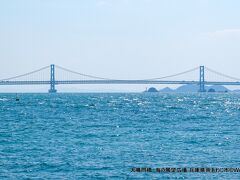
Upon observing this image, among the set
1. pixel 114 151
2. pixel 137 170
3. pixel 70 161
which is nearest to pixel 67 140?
pixel 114 151

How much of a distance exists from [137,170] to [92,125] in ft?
79.2

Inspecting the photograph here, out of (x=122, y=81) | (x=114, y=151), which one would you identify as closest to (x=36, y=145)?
(x=114, y=151)

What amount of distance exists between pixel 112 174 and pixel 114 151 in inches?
252

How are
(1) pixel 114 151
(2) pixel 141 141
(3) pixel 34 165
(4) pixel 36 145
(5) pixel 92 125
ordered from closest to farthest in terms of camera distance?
(3) pixel 34 165 < (1) pixel 114 151 < (4) pixel 36 145 < (2) pixel 141 141 < (5) pixel 92 125

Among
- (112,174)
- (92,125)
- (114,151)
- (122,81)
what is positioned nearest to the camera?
(112,174)

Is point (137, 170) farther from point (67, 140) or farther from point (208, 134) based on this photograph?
point (208, 134)

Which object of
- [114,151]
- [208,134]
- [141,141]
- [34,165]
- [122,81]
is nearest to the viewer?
[34,165]

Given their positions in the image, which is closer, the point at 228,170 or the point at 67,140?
the point at 228,170

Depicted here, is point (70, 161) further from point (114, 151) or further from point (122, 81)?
point (122, 81)

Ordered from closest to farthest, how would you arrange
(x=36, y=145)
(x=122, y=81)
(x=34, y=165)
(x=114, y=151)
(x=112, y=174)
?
(x=112, y=174)
(x=34, y=165)
(x=114, y=151)
(x=36, y=145)
(x=122, y=81)

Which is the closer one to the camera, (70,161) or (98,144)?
(70,161)

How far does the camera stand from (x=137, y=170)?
22.8 meters

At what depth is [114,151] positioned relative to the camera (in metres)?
28.6

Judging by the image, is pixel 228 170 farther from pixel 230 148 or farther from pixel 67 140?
pixel 67 140
